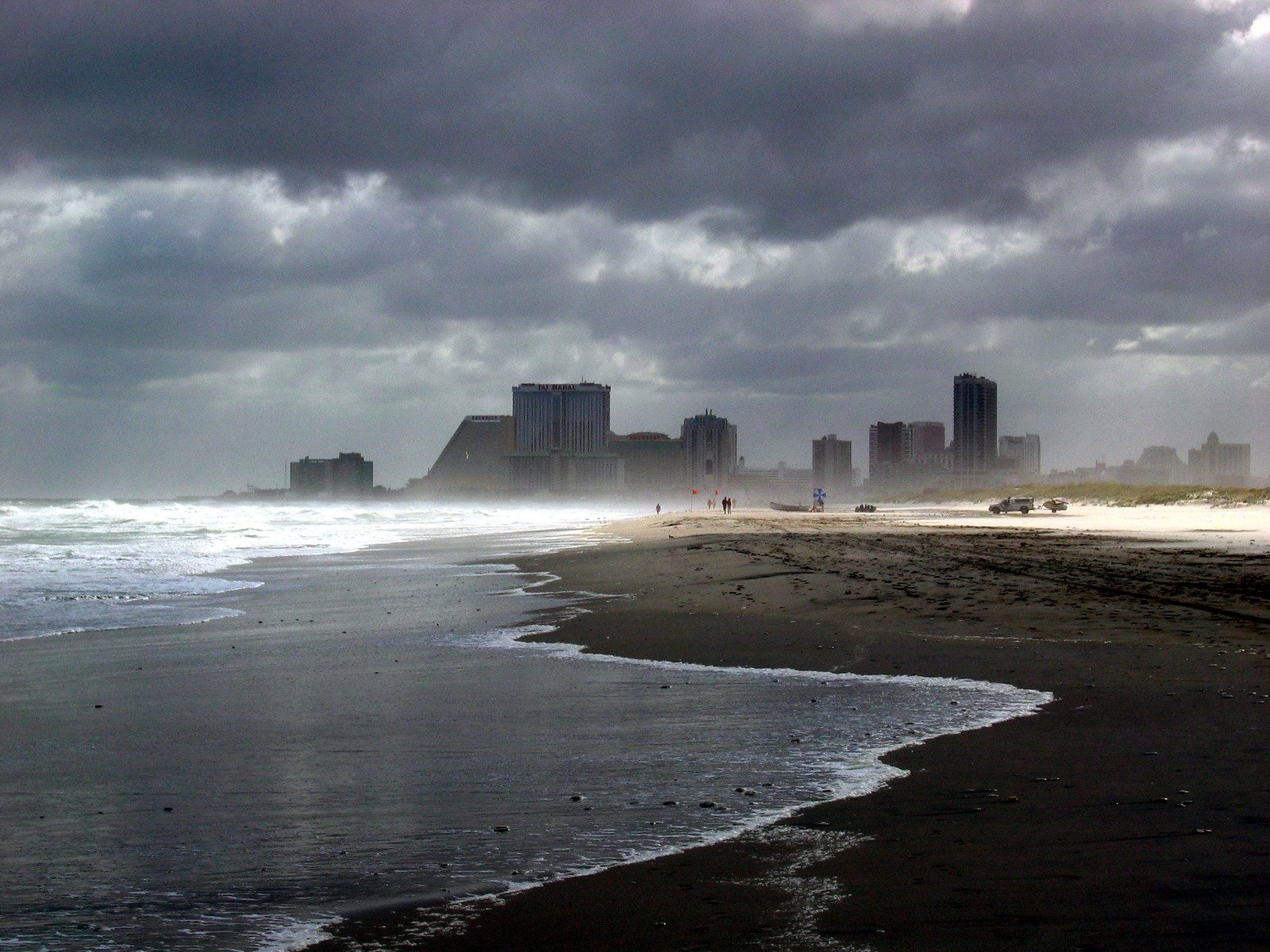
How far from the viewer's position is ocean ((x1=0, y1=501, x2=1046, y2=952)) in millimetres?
4945

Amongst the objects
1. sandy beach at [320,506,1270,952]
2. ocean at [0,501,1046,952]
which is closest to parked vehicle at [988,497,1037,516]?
sandy beach at [320,506,1270,952]

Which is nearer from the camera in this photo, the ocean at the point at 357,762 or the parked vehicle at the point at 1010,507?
the ocean at the point at 357,762

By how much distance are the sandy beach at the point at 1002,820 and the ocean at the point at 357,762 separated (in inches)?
16.8

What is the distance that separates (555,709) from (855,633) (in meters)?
6.01

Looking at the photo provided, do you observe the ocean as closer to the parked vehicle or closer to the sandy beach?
the sandy beach

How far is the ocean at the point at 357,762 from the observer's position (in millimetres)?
4945

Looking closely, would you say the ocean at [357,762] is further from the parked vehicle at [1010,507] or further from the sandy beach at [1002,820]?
the parked vehicle at [1010,507]

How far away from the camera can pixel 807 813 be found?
5.97 m

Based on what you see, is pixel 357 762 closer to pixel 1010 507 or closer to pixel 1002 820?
pixel 1002 820

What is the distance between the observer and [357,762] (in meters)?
7.41

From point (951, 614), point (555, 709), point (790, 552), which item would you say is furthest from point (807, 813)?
point (790, 552)

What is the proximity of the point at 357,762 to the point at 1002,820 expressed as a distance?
13.8 ft

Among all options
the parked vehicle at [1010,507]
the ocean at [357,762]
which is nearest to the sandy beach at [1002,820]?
the ocean at [357,762]

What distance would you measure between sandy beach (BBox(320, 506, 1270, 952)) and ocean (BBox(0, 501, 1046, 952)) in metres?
0.43
